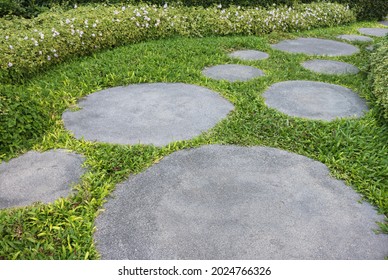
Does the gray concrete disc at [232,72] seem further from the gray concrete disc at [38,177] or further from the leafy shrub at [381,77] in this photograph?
the gray concrete disc at [38,177]

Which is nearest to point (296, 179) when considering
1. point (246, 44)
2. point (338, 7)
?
point (246, 44)

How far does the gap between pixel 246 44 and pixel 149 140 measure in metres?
3.95

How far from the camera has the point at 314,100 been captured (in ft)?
14.7

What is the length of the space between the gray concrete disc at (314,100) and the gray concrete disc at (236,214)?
107 cm

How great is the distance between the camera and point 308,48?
6.92 meters

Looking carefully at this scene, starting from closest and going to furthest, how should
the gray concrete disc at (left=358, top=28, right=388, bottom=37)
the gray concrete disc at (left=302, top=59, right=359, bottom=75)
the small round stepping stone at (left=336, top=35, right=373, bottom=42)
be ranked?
the gray concrete disc at (left=302, top=59, right=359, bottom=75) → the small round stepping stone at (left=336, top=35, right=373, bottom=42) → the gray concrete disc at (left=358, top=28, right=388, bottom=37)

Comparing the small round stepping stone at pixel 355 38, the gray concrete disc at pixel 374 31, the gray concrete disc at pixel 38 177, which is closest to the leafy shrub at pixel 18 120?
the gray concrete disc at pixel 38 177

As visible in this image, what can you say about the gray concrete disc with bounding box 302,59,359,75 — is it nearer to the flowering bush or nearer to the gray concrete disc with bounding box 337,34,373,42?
the flowering bush

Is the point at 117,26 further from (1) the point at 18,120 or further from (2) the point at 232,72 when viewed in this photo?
(1) the point at 18,120

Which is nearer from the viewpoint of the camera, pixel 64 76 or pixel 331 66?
pixel 64 76

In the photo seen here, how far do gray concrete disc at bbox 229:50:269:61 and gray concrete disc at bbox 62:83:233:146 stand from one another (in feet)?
5.42

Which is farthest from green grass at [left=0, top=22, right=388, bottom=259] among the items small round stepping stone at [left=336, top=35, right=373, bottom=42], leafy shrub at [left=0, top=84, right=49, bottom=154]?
small round stepping stone at [left=336, top=35, right=373, bottom=42]

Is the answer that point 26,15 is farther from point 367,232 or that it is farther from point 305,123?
point 367,232

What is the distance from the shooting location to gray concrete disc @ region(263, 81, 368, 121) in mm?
4143
